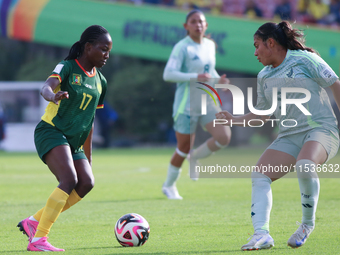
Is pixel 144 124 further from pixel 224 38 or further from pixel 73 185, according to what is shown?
pixel 73 185

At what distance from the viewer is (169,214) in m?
6.41

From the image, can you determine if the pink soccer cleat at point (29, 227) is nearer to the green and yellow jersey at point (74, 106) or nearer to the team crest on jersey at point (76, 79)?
the green and yellow jersey at point (74, 106)

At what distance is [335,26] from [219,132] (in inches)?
583

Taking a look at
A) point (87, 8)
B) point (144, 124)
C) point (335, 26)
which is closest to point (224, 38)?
point (335, 26)

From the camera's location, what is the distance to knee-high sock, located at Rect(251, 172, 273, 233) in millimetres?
4191

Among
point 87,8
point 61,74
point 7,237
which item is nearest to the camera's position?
point 61,74

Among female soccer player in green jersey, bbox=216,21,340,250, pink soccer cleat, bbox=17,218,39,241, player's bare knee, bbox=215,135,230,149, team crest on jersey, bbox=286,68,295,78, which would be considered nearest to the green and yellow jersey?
pink soccer cleat, bbox=17,218,39,241

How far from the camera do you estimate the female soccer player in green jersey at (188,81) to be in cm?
792

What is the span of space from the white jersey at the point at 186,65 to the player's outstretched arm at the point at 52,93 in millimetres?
3584

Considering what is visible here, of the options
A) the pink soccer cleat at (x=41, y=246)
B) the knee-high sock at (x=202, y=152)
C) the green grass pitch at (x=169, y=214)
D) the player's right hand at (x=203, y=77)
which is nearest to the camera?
the pink soccer cleat at (x=41, y=246)

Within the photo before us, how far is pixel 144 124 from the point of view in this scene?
27.3m

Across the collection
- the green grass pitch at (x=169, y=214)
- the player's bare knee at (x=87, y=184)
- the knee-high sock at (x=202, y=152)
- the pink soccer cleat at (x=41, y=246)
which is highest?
the player's bare knee at (x=87, y=184)

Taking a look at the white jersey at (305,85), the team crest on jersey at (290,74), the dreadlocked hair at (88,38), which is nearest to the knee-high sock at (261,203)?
the white jersey at (305,85)

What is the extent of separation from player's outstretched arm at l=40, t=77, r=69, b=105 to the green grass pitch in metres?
1.26
